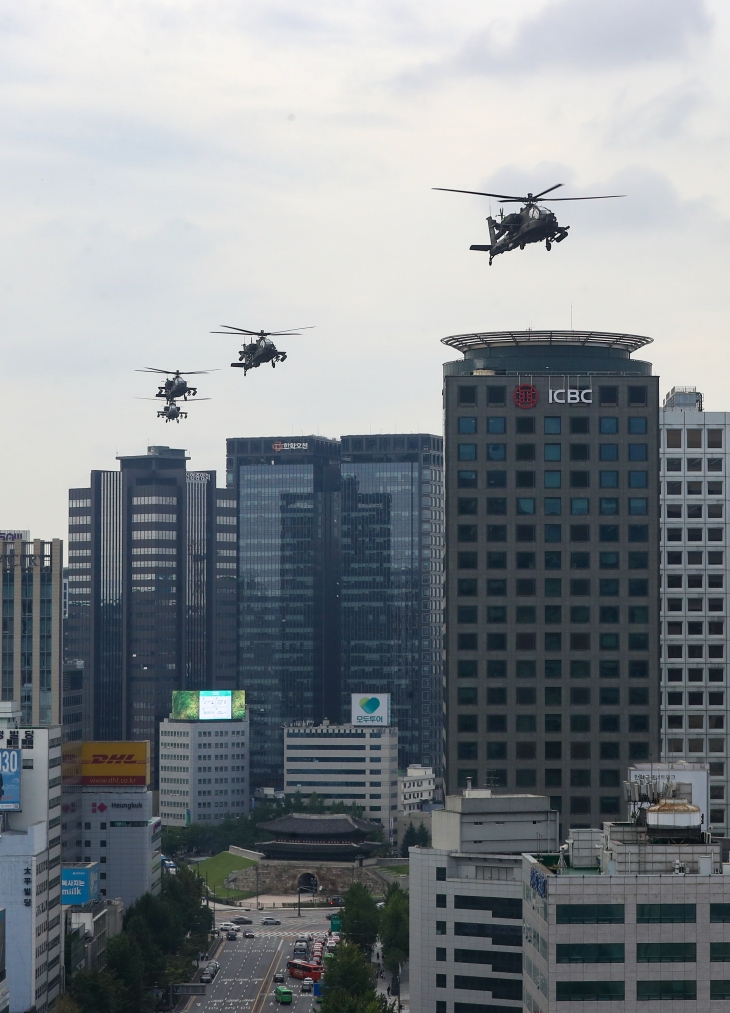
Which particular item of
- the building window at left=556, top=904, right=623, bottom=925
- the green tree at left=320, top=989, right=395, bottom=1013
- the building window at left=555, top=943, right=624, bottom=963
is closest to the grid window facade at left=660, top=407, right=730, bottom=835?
the green tree at left=320, top=989, right=395, bottom=1013

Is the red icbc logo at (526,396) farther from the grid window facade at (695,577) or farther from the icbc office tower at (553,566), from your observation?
the grid window facade at (695,577)

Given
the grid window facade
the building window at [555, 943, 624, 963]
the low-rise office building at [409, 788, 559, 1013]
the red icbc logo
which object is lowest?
the low-rise office building at [409, 788, 559, 1013]

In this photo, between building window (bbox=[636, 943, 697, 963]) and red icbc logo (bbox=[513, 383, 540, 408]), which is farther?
red icbc logo (bbox=[513, 383, 540, 408])

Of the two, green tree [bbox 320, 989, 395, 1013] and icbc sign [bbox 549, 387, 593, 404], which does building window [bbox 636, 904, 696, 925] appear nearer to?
green tree [bbox 320, 989, 395, 1013]

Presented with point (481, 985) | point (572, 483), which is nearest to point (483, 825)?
point (481, 985)

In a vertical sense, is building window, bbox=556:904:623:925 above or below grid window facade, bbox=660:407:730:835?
below

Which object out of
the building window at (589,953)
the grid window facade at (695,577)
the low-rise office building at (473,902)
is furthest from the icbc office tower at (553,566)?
the building window at (589,953)
